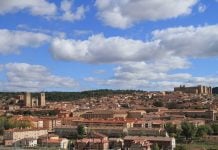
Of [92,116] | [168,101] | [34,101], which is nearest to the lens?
[92,116]

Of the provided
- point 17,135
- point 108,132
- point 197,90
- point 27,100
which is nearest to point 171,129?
point 108,132

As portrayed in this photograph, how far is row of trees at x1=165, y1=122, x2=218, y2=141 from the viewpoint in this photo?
1556 inches

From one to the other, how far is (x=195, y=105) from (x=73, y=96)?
44.6 m

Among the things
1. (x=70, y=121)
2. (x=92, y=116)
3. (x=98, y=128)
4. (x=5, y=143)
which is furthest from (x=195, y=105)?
(x=5, y=143)

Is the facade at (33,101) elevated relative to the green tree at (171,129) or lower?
elevated

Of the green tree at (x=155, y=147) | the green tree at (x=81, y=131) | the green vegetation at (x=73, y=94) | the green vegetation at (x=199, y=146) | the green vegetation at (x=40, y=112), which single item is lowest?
the green vegetation at (x=199, y=146)

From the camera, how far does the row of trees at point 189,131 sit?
39531 millimetres

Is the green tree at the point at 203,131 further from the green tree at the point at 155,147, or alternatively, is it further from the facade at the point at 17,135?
the facade at the point at 17,135

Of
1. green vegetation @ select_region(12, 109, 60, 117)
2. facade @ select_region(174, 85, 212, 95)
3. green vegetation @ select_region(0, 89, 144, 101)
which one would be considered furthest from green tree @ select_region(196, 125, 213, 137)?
green vegetation @ select_region(0, 89, 144, 101)

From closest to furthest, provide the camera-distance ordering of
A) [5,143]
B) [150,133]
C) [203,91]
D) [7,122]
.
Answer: [5,143], [150,133], [7,122], [203,91]

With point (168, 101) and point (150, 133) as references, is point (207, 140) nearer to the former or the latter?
point (150, 133)

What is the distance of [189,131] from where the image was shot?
130ft

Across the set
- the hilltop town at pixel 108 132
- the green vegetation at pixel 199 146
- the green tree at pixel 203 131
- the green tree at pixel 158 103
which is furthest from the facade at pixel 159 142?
the green tree at pixel 158 103

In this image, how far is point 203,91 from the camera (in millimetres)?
99938
